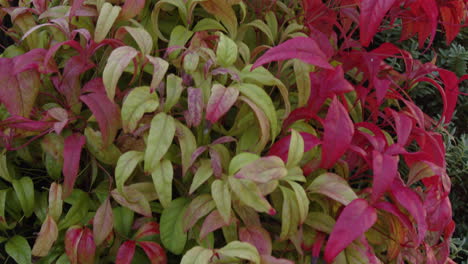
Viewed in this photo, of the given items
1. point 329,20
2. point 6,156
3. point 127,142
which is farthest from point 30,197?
point 329,20

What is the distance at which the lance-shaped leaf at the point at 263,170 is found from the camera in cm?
81

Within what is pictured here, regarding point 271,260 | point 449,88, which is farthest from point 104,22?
point 449,88

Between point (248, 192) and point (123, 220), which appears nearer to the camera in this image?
point (248, 192)

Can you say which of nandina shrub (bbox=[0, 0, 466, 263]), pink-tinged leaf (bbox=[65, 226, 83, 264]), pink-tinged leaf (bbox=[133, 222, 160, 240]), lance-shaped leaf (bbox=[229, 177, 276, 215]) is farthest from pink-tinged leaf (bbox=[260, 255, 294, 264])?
pink-tinged leaf (bbox=[65, 226, 83, 264])

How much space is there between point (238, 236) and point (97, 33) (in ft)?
1.48

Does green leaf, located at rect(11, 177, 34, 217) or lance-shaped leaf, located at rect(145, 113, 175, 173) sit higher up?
lance-shaped leaf, located at rect(145, 113, 175, 173)

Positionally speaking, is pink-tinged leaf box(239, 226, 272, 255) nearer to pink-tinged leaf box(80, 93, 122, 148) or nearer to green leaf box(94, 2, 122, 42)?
pink-tinged leaf box(80, 93, 122, 148)

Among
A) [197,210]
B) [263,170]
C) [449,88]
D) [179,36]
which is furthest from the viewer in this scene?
[449,88]

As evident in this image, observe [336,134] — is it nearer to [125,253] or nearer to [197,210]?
[197,210]

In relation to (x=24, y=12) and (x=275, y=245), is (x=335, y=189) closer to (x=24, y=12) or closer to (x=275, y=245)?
(x=275, y=245)

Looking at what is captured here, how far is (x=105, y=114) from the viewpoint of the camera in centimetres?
92

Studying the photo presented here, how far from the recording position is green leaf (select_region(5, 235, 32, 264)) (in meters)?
0.99

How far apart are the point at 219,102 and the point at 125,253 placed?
0.32 meters

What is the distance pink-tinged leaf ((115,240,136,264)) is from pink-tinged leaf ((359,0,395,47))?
545mm
